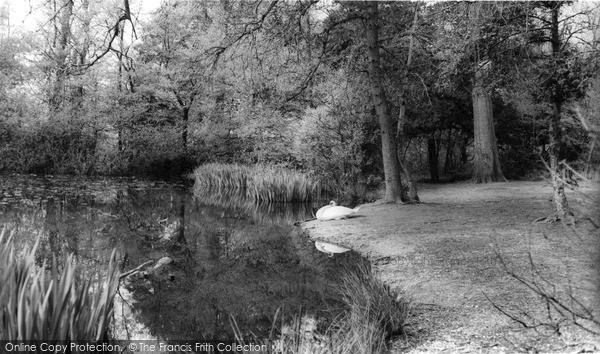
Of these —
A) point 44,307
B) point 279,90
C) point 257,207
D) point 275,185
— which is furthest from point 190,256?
point 279,90

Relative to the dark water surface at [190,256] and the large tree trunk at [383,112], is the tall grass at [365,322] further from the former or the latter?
the large tree trunk at [383,112]

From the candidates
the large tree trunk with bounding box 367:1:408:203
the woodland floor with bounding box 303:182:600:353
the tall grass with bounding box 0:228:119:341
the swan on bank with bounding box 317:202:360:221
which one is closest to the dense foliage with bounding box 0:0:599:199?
the large tree trunk with bounding box 367:1:408:203

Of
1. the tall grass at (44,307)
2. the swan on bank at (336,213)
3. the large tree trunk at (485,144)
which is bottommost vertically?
the swan on bank at (336,213)

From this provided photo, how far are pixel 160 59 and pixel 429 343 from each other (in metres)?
20.9

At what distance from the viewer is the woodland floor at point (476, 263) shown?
2.72 meters

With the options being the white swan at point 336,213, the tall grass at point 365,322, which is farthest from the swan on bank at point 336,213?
the tall grass at point 365,322

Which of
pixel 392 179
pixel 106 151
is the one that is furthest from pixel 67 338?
pixel 106 151

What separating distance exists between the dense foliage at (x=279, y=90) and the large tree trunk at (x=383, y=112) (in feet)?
1.34

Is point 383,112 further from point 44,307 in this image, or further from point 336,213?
point 44,307

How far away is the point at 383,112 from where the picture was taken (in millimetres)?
9305

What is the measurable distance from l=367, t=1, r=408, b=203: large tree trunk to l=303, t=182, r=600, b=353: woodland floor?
55cm

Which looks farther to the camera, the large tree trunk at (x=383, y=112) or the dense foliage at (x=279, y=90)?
the large tree trunk at (x=383, y=112)

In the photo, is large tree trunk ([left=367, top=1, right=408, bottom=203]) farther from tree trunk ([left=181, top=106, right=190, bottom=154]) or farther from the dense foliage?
tree trunk ([left=181, top=106, right=190, bottom=154])

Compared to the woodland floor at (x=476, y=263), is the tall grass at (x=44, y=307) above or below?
above
